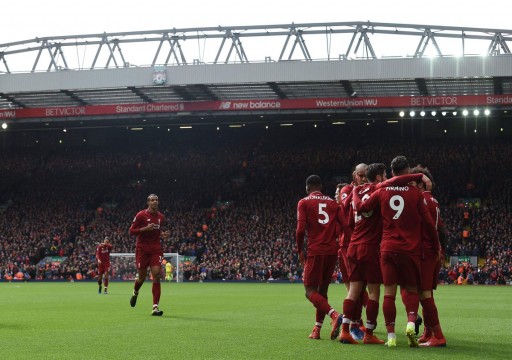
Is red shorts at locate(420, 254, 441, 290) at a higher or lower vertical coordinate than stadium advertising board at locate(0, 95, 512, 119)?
lower

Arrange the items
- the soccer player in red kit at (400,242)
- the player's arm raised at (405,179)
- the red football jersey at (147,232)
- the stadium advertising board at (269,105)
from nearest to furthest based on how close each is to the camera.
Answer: the player's arm raised at (405,179) → the soccer player in red kit at (400,242) → the red football jersey at (147,232) → the stadium advertising board at (269,105)

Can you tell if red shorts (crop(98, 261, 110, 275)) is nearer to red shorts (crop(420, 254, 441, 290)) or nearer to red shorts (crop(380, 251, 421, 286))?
red shorts (crop(420, 254, 441, 290))

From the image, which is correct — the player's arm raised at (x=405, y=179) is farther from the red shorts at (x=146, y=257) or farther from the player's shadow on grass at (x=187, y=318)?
the red shorts at (x=146, y=257)

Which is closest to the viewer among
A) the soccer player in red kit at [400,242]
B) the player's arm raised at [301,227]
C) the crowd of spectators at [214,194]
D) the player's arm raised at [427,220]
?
the soccer player in red kit at [400,242]

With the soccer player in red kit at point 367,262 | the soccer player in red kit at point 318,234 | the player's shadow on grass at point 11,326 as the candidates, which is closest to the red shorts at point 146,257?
the player's shadow on grass at point 11,326

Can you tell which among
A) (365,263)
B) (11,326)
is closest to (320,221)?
(365,263)

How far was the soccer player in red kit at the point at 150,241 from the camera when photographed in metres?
16.0

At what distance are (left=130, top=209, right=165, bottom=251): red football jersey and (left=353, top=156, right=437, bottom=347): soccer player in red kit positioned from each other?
23.7 feet

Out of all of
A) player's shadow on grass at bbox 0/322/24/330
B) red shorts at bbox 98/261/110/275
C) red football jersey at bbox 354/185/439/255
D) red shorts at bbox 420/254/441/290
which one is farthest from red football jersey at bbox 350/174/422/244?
red shorts at bbox 98/261/110/275

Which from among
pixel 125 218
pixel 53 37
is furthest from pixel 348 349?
pixel 125 218

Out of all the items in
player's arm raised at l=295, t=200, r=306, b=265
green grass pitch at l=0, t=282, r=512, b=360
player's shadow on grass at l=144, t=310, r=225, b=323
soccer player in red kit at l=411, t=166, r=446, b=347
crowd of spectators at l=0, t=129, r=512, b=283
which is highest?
crowd of spectators at l=0, t=129, r=512, b=283

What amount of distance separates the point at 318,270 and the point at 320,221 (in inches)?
27.7

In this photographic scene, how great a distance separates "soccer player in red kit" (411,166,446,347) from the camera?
1012cm

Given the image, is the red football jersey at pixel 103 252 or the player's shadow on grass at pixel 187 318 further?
the red football jersey at pixel 103 252
